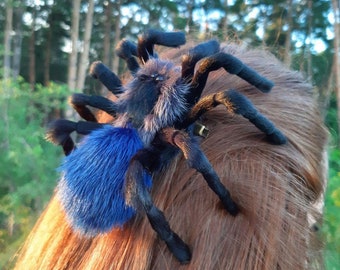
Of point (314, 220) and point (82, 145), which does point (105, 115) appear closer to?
point (82, 145)

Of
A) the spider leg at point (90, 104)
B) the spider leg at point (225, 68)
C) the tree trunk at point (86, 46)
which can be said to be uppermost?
the spider leg at point (225, 68)

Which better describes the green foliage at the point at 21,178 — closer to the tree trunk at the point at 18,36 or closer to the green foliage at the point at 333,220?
the green foliage at the point at 333,220

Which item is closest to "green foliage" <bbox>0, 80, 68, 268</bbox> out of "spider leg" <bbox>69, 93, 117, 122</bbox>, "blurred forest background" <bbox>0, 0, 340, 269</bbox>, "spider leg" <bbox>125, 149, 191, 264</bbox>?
"blurred forest background" <bbox>0, 0, 340, 269</bbox>

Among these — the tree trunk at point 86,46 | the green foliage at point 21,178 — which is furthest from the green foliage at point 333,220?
the tree trunk at point 86,46

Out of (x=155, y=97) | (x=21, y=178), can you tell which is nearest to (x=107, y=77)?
(x=155, y=97)

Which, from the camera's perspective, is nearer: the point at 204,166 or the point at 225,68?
the point at 204,166

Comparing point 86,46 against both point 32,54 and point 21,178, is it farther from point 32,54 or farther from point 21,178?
point 21,178

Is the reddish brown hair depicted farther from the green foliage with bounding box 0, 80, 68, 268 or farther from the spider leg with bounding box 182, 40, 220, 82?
the green foliage with bounding box 0, 80, 68, 268

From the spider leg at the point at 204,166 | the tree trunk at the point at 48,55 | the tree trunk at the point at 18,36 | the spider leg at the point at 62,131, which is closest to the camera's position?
the spider leg at the point at 204,166
